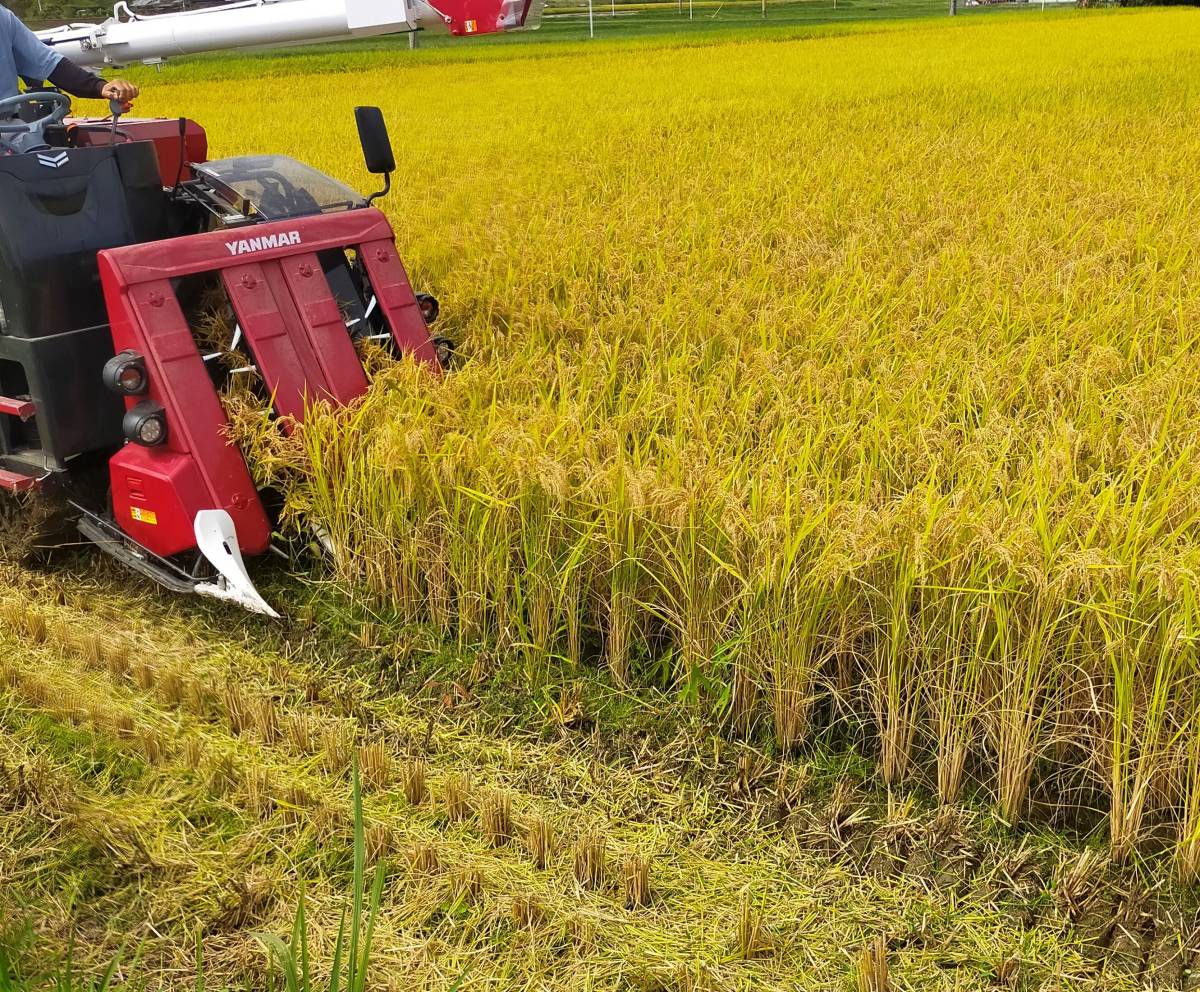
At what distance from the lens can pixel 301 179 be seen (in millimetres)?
3652

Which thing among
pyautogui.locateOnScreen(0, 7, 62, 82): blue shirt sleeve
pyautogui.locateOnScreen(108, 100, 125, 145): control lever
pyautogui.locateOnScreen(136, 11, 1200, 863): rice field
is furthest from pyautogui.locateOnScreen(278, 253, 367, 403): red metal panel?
pyautogui.locateOnScreen(0, 7, 62, 82): blue shirt sleeve

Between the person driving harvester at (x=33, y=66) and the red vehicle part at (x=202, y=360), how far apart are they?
807 mm

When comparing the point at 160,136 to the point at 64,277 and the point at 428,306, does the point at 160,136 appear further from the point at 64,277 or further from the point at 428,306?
the point at 428,306

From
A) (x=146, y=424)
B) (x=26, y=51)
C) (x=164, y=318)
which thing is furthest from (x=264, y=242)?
(x=26, y=51)

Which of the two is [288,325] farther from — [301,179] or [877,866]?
[877,866]

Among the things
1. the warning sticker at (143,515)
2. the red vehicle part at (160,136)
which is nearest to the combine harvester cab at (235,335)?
the warning sticker at (143,515)

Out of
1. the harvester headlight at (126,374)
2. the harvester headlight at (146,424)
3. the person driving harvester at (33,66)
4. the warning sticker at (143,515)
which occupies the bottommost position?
the warning sticker at (143,515)

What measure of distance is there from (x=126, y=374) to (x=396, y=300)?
0.97 metres

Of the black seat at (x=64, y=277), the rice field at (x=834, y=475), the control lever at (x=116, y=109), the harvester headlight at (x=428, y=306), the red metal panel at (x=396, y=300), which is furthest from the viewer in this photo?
the harvester headlight at (x=428, y=306)

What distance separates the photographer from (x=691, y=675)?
247cm

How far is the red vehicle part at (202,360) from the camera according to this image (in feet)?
9.62

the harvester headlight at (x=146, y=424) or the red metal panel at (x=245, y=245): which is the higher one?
the red metal panel at (x=245, y=245)

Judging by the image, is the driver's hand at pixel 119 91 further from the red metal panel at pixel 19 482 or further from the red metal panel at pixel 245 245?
the red metal panel at pixel 19 482

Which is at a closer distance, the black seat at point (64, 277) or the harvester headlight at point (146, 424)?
the harvester headlight at point (146, 424)
